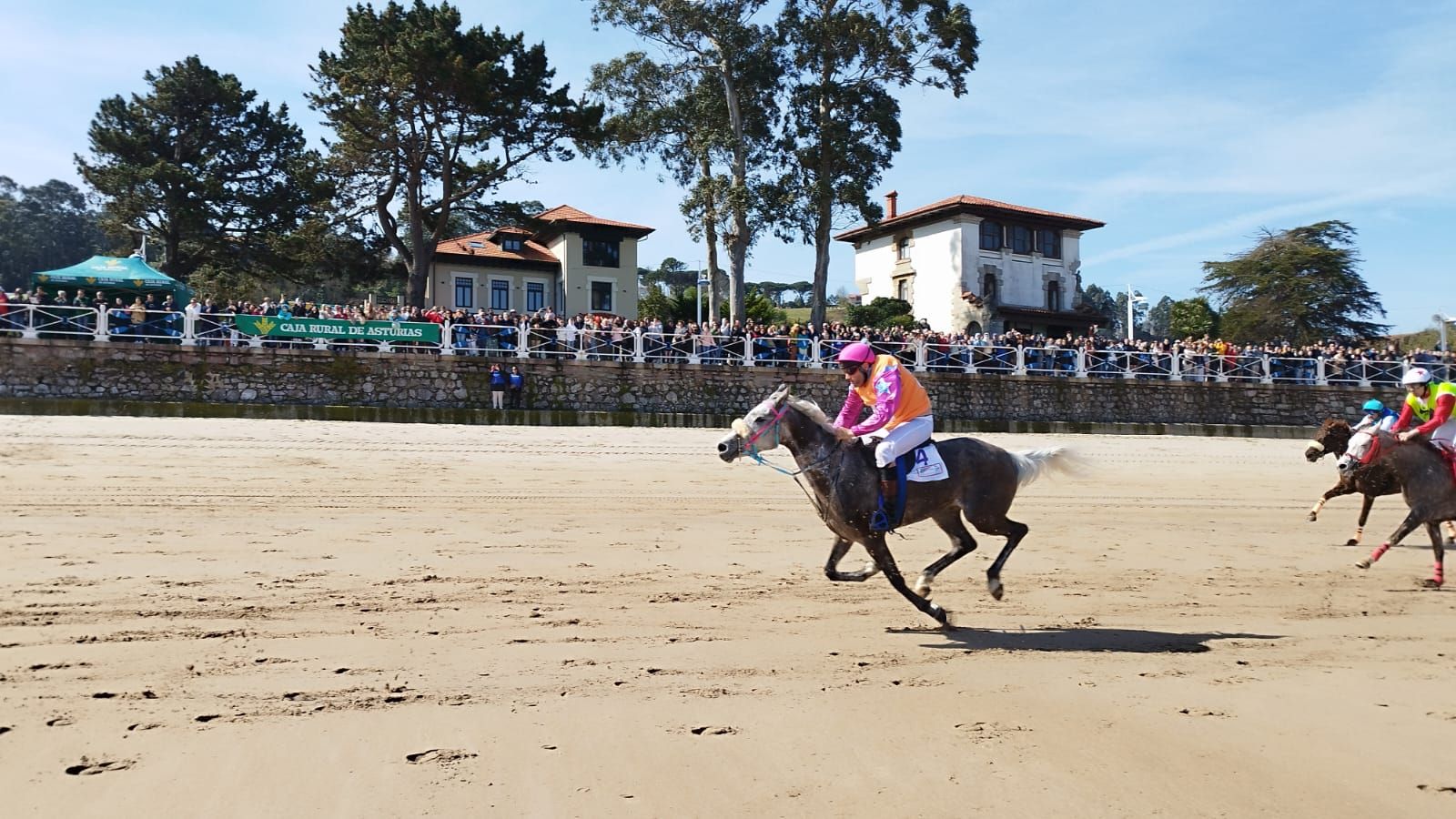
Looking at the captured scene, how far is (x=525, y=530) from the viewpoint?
9.36 m

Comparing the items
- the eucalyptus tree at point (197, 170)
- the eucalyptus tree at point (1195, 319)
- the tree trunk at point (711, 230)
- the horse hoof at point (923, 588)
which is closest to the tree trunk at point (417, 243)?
the eucalyptus tree at point (197, 170)

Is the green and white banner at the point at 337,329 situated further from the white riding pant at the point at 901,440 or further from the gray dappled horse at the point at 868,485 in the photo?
the white riding pant at the point at 901,440

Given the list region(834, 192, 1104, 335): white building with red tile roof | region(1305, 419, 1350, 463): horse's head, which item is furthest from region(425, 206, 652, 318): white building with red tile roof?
region(1305, 419, 1350, 463): horse's head

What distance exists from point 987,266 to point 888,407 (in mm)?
41197

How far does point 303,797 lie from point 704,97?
30.8 metres

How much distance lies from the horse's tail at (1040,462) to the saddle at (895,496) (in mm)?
1130

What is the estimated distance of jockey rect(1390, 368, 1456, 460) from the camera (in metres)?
9.53

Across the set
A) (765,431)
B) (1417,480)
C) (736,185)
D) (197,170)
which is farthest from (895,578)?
(197,170)

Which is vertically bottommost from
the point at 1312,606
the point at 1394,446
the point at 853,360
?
the point at 1312,606

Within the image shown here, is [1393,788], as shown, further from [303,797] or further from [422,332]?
[422,332]

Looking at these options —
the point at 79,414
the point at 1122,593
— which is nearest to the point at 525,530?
the point at 1122,593

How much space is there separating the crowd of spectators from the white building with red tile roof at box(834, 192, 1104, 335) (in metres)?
15.0

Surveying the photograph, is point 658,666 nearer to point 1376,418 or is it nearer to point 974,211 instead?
point 1376,418

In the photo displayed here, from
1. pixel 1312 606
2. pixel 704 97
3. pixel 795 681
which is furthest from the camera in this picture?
pixel 704 97
